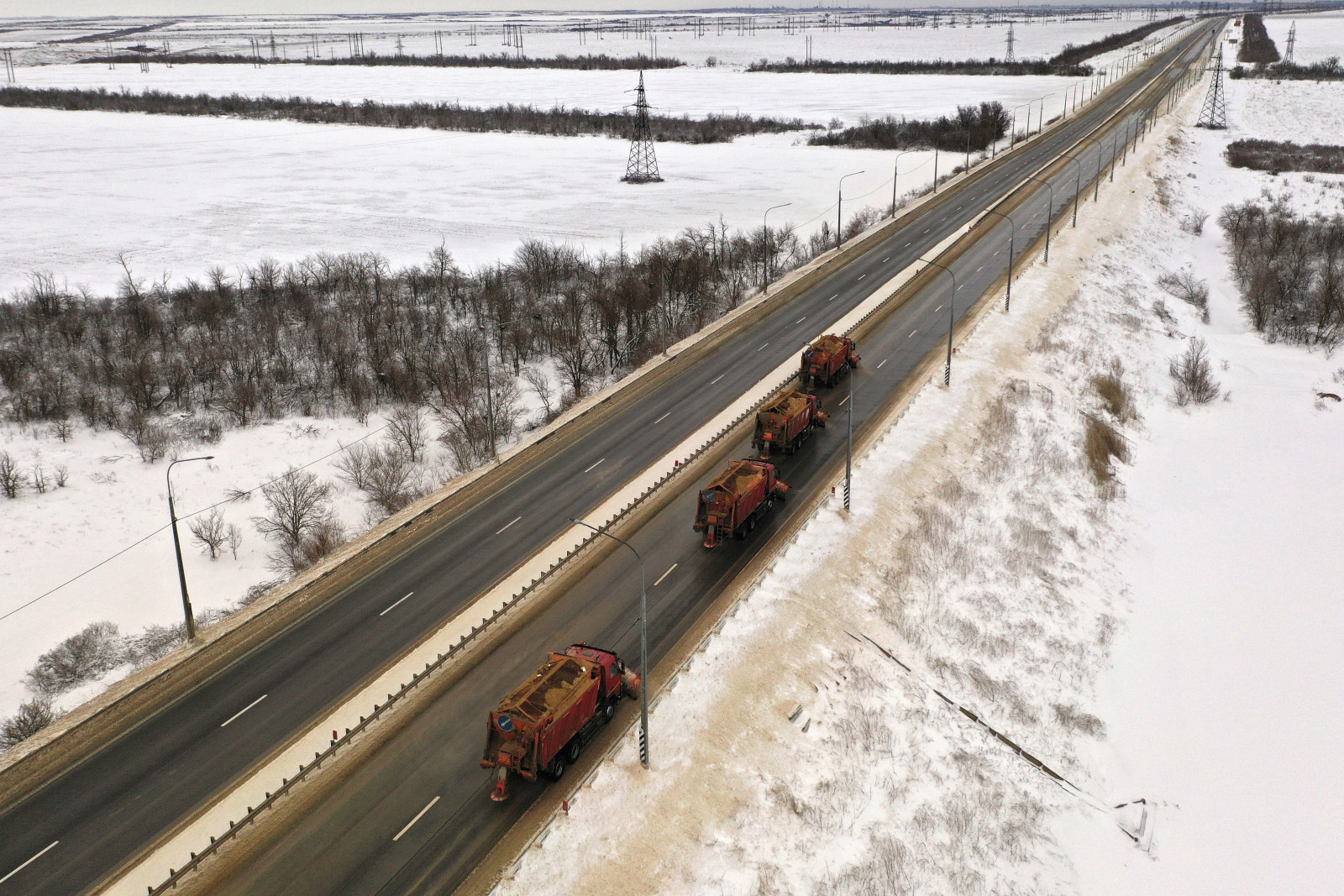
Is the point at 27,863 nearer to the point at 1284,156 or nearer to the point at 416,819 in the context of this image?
the point at 416,819

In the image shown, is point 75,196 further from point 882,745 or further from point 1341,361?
point 1341,361

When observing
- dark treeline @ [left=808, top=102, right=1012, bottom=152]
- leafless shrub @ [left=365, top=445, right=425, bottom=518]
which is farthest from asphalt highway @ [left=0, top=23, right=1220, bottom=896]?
dark treeline @ [left=808, top=102, right=1012, bottom=152]

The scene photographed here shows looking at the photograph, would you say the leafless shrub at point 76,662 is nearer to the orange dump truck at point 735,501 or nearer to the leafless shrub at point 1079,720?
the orange dump truck at point 735,501

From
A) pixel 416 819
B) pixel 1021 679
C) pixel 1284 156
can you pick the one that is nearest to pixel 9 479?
pixel 416 819

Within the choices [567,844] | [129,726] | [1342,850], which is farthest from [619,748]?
[1342,850]

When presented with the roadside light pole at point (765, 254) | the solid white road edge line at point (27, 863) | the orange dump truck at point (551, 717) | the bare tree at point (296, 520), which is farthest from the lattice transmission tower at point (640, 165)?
the solid white road edge line at point (27, 863)

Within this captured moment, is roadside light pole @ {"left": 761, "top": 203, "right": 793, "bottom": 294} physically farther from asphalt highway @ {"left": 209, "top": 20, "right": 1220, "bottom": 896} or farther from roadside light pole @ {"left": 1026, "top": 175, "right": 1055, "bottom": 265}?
asphalt highway @ {"left": 209, "top": 20, "right": 1220, "bottom": 896}

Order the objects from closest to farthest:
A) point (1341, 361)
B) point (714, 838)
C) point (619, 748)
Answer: point (714, 838), point (619, 748), point (1341, 361)
